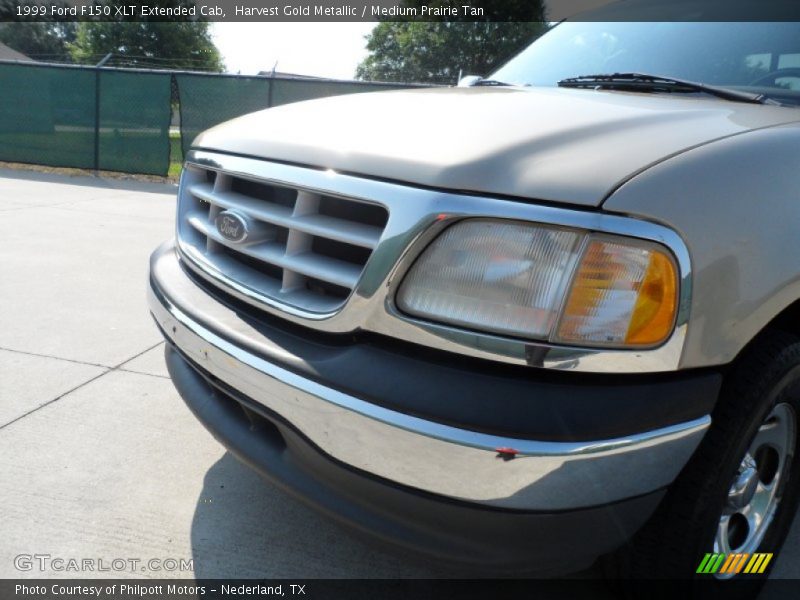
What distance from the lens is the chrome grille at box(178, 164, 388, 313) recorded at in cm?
163

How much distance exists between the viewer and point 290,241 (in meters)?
1.75

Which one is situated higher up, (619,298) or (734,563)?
(619,298)

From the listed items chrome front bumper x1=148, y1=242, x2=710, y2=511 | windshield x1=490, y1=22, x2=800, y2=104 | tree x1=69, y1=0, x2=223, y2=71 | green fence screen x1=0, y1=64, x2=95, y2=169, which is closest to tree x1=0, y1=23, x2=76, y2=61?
tree x1=69, y1=0, x2=223, y2=71

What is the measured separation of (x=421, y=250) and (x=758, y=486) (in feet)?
4.11

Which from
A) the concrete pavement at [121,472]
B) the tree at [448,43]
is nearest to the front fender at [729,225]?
the concrete pavement at [121,472]

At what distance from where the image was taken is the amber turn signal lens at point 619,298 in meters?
1.38

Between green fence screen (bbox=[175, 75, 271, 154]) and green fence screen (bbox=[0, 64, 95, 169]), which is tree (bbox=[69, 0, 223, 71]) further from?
green fence screen (bbox=[175, 75, 271, 154])

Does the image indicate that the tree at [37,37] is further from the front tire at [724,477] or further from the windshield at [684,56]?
the front tire at [724,477]

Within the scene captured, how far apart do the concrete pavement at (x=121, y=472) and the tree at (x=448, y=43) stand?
38.9 meters

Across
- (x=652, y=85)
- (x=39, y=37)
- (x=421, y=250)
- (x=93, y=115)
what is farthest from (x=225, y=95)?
(x=39, y=37)

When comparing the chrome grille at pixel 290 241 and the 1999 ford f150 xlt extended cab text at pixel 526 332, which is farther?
the chrome grille at pixel 290 241

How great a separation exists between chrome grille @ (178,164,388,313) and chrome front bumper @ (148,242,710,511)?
0.24 meters

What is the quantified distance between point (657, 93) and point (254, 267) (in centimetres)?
143

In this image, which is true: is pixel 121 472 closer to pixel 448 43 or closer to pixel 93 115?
pixel 93 115
